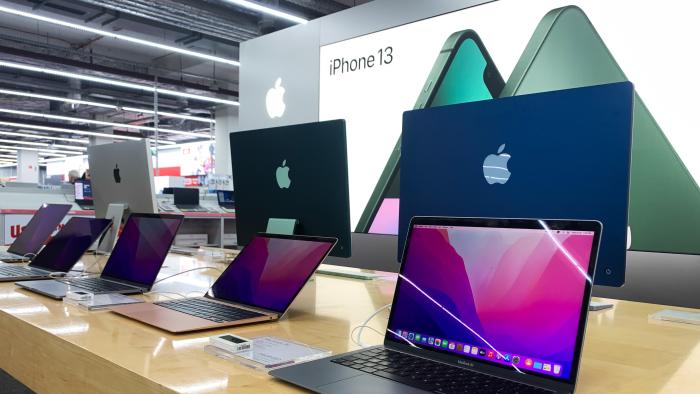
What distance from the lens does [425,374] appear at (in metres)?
0.75

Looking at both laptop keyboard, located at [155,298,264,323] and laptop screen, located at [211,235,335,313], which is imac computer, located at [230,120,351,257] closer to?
laptop screen, located at [211,235,335,313]

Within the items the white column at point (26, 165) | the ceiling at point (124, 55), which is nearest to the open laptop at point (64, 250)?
the ceiling at point (124, 55)

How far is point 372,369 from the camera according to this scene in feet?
2.53

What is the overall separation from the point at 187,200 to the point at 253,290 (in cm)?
488

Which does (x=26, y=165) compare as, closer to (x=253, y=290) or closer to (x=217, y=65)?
(x=217, y=65)

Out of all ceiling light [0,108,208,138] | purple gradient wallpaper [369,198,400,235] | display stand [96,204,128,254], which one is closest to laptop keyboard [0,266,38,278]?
display stand [96,204,128,254]

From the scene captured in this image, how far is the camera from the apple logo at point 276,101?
4.12m

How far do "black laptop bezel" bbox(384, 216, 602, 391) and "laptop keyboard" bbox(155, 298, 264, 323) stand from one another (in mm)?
373

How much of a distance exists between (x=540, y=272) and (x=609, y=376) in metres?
0.18

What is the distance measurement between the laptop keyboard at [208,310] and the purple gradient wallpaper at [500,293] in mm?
381

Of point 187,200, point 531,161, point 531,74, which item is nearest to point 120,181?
point 531,161

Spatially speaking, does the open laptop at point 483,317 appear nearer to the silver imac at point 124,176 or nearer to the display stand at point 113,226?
the silver imac at point 124,176

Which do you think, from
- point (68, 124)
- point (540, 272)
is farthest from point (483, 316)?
point (68, 124)

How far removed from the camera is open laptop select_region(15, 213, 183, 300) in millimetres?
1486
